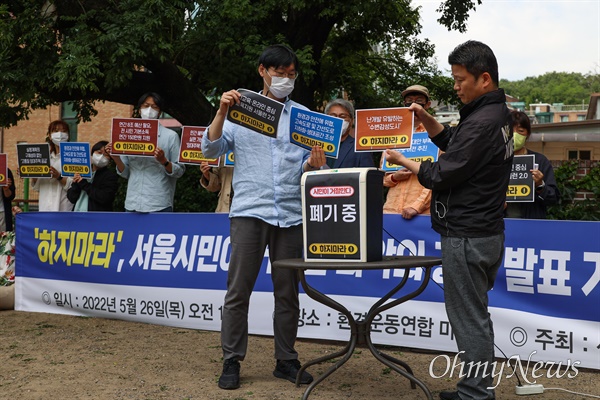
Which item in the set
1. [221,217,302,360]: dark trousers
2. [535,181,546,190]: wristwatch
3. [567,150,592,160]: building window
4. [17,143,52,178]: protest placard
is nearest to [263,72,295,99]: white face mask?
[221,217,302,360]: dark trousers

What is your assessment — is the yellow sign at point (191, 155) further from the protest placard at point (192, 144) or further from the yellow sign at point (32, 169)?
the yellow sign at point (32, 169)

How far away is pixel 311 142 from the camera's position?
546 centimetres

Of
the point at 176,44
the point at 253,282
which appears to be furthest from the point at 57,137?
the point at 253,282

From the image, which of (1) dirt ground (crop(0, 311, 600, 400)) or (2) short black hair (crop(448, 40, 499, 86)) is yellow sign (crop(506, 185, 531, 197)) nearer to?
(1) dirt ground (crop(0, 311, 600, 400))

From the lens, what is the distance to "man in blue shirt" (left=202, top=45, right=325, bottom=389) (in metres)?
5.46

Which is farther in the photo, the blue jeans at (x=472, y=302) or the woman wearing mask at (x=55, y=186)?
the woman wearing mask at (x=55, y=186)

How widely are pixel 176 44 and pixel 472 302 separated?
8.08m

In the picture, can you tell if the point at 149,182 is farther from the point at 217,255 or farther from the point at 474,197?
the point at 474,197

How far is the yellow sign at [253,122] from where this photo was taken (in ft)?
17.0

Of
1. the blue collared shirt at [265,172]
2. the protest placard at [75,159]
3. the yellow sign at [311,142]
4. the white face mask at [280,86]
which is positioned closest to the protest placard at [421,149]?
the yellow sign at [311,142]

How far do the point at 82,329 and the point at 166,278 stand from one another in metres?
0.93

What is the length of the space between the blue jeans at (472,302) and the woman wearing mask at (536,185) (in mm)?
2425

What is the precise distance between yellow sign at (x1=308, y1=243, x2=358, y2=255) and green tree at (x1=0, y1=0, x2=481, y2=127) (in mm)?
5670

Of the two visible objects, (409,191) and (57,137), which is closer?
(409,191)
